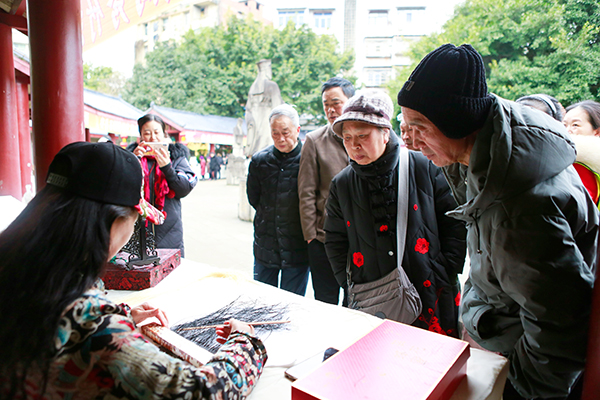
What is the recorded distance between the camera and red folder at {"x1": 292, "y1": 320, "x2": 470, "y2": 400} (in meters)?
0.79

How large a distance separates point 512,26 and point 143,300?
10.2 metres

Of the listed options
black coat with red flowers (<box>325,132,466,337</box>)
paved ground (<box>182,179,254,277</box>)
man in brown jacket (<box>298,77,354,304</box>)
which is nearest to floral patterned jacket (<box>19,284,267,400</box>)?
black coat with red flowers (<box>325,132,466,337</box>)

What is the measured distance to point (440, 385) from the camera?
0.83m

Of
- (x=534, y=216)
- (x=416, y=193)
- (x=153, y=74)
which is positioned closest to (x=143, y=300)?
(x=416, y=193)

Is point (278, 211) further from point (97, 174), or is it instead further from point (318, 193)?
point (97, 174)

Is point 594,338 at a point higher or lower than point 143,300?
higher

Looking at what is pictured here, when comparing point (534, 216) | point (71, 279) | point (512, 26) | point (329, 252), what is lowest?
point (329, 252)

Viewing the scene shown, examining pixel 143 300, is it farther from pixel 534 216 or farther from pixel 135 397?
pixel 534 216

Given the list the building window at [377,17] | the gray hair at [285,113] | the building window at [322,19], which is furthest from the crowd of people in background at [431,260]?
the building window at [322,19]

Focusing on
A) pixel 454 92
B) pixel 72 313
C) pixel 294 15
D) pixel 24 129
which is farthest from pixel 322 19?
pixel 72 313

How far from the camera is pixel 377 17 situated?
29.0 meters

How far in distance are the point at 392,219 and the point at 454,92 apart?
2.74 feet

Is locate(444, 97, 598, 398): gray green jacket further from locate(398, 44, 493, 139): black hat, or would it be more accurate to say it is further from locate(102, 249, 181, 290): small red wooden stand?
locate(102, 249, 181, 290): small red wooden stand

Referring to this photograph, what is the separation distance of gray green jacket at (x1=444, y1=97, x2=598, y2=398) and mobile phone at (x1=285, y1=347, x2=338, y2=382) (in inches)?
19.5
